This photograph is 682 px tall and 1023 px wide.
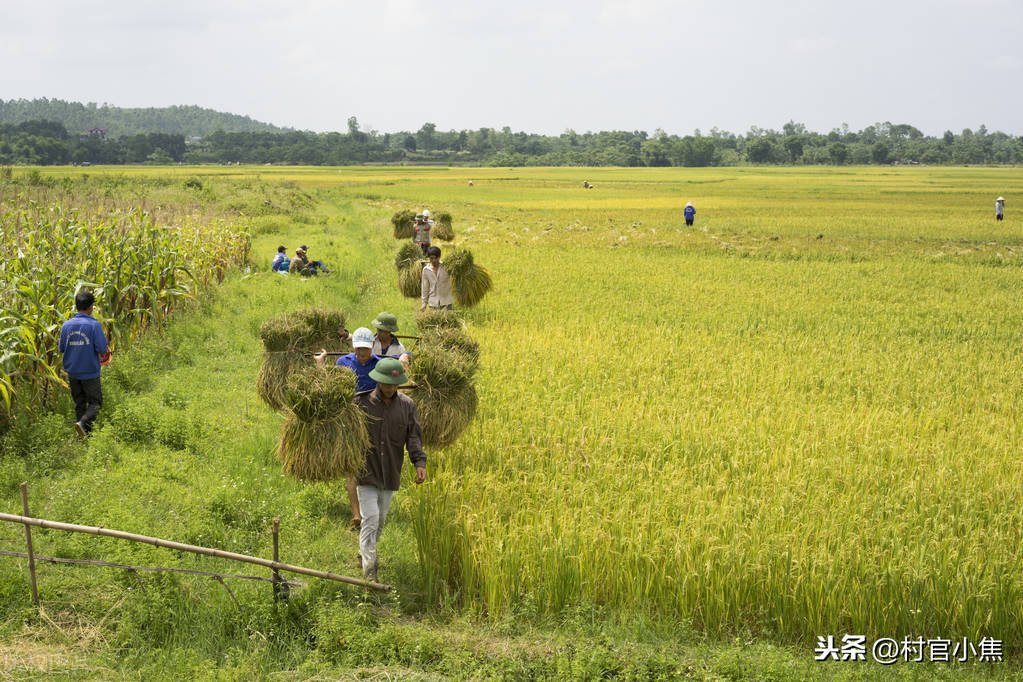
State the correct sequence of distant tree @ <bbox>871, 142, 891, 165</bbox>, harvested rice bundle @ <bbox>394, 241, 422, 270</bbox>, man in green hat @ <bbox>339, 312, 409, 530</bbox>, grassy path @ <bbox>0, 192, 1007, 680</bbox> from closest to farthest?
grassy path @ <bbox>0, 192, 1007, 680</bbox> → man in green hat @ <bbox>339, 312, 409, 530</bbox> → harvested rice bundle @ <bbox>394, 241, 422, 270</bbox> → distant tree @ <bbox>871, 142, 891, 165</bbox>

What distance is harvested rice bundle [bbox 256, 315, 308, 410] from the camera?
7711 millimetres

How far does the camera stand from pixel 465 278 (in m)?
14.5

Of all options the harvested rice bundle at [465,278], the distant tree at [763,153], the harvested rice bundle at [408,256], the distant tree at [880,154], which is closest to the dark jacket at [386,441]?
the harvested rice bundle at [465,278]

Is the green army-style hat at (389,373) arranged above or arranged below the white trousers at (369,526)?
above

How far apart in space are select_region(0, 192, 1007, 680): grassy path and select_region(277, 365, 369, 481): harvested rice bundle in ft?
2.67

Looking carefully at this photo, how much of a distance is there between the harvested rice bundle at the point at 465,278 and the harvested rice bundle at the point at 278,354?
6617 millimetres

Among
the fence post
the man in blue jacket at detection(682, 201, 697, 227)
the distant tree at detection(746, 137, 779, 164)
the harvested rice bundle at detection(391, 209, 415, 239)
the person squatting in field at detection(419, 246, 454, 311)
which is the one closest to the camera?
the fence post

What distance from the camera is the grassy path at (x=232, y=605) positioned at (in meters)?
4.67

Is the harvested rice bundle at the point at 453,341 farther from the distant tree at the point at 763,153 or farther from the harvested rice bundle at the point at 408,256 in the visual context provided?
the distant tree at the point at 763,153

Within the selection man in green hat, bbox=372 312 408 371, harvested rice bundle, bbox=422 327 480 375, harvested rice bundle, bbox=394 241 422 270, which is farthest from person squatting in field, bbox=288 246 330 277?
man in green hat, bbox=372 312 408 371

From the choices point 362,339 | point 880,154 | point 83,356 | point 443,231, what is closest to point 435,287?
point 83,356

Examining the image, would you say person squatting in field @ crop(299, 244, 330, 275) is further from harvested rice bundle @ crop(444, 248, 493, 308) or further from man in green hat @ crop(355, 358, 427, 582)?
man in green hat @ crop(355, 358, 427, 582)

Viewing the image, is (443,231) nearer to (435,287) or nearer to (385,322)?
(435,287)

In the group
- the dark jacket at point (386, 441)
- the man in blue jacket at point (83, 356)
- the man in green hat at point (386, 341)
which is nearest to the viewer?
the dark jacket at point (386, 441)
